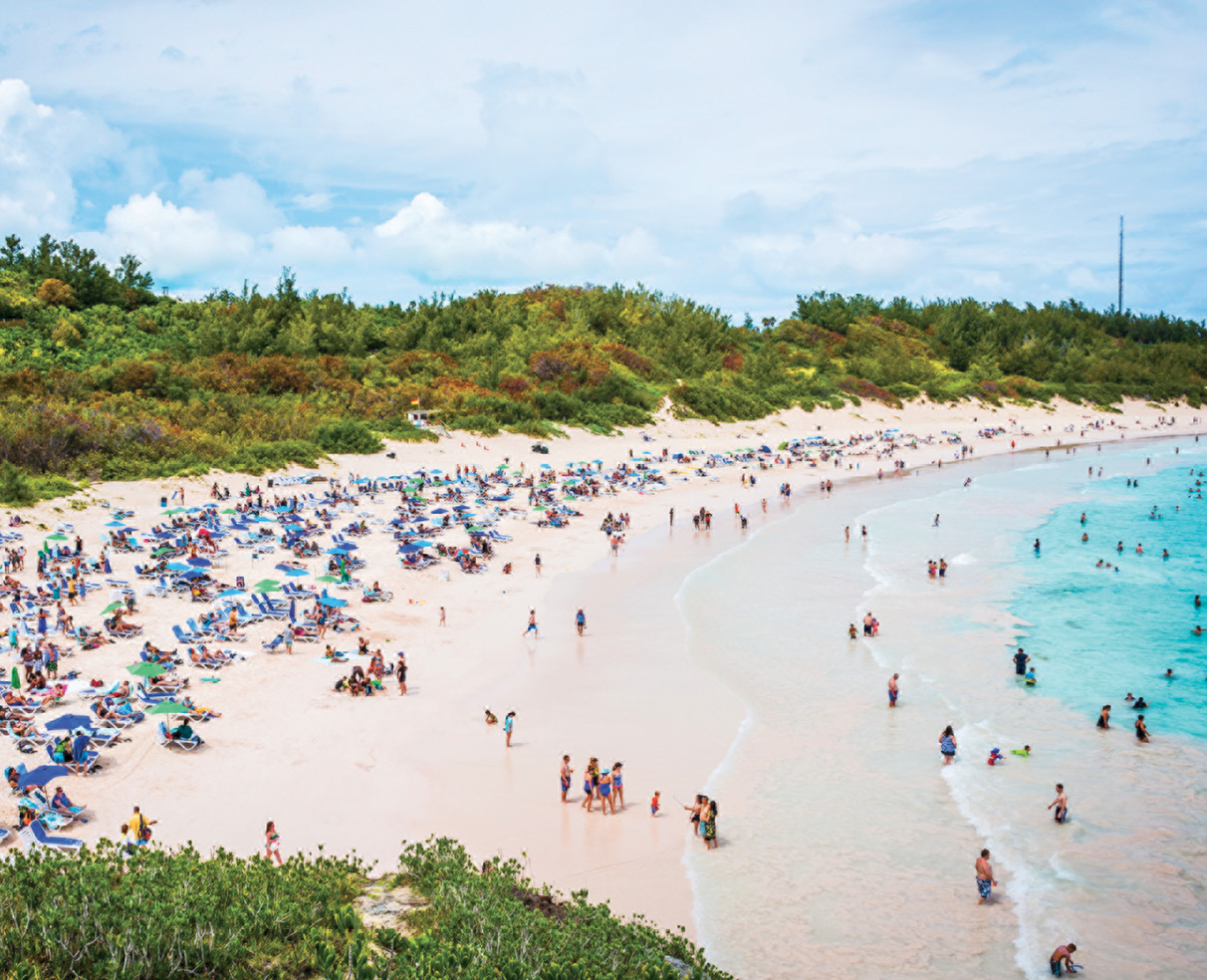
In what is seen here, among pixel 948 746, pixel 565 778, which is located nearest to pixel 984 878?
pixel 948 746

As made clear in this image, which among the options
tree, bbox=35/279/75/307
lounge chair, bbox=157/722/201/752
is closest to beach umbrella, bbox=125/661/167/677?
lounge chair, bbox=157/722/201/752

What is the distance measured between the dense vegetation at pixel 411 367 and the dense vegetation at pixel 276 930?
102 feet

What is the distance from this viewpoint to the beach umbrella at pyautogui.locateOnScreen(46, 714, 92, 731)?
50.1 ft

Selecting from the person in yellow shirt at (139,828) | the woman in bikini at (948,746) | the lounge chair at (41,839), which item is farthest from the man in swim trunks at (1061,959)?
the lounge chair at (41,839)

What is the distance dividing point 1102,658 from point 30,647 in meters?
26.9

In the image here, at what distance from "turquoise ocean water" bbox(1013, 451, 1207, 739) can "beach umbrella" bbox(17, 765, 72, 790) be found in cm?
2037

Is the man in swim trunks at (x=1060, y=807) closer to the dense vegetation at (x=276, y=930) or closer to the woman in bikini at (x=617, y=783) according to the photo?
the woman in bikini at (x=617, y=783)

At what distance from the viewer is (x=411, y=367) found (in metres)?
64.0

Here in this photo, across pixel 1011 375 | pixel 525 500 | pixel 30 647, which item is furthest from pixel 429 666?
pixel 1011 375

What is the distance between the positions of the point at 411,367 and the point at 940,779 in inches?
2113

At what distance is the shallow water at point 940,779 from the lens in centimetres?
1202

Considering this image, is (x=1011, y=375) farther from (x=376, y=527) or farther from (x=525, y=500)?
(x=376, y=527)

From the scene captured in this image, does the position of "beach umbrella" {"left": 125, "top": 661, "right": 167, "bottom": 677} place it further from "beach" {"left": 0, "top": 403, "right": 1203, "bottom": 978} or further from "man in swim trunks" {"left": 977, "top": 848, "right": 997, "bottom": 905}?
"man in swim trunks" {"left": 977, "top": 848, "right": 997, "bottom": 905}

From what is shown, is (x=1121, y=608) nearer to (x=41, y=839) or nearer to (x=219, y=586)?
(x=219, y=586)
